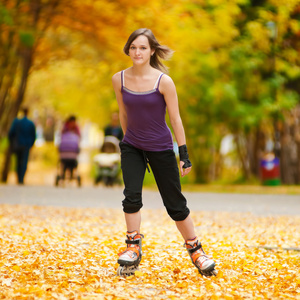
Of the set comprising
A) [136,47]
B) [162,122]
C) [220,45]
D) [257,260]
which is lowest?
[257,260]

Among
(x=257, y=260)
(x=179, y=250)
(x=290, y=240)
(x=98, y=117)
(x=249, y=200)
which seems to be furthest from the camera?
(x=98, y=117)

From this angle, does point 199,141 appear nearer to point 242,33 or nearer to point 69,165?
point 242,33

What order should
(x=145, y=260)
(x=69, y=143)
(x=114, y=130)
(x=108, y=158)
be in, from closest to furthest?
1. (x=145, y=260)
2. (x=114, y=130)
3. (x=69, y=143)
4. (x=108, y=158)

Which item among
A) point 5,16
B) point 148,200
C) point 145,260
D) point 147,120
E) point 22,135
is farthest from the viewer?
→ point 22,135

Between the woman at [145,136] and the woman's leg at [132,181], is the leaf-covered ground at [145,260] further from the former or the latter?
the woman's leg at [132,181]

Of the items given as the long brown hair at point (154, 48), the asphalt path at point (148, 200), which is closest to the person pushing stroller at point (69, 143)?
the asphalt path at point (148, 200)

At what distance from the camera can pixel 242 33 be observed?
63.6ft

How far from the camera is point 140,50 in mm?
4738

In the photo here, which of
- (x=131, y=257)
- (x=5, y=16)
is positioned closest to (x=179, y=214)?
(x=131, y=257)

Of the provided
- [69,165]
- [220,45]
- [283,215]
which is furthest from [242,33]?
[283,215]

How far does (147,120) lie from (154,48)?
620 mm

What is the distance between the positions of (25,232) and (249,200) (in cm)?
694

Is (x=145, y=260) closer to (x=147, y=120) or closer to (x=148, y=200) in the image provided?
(x=147, y=120)

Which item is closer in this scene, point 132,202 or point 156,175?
point 132,202
